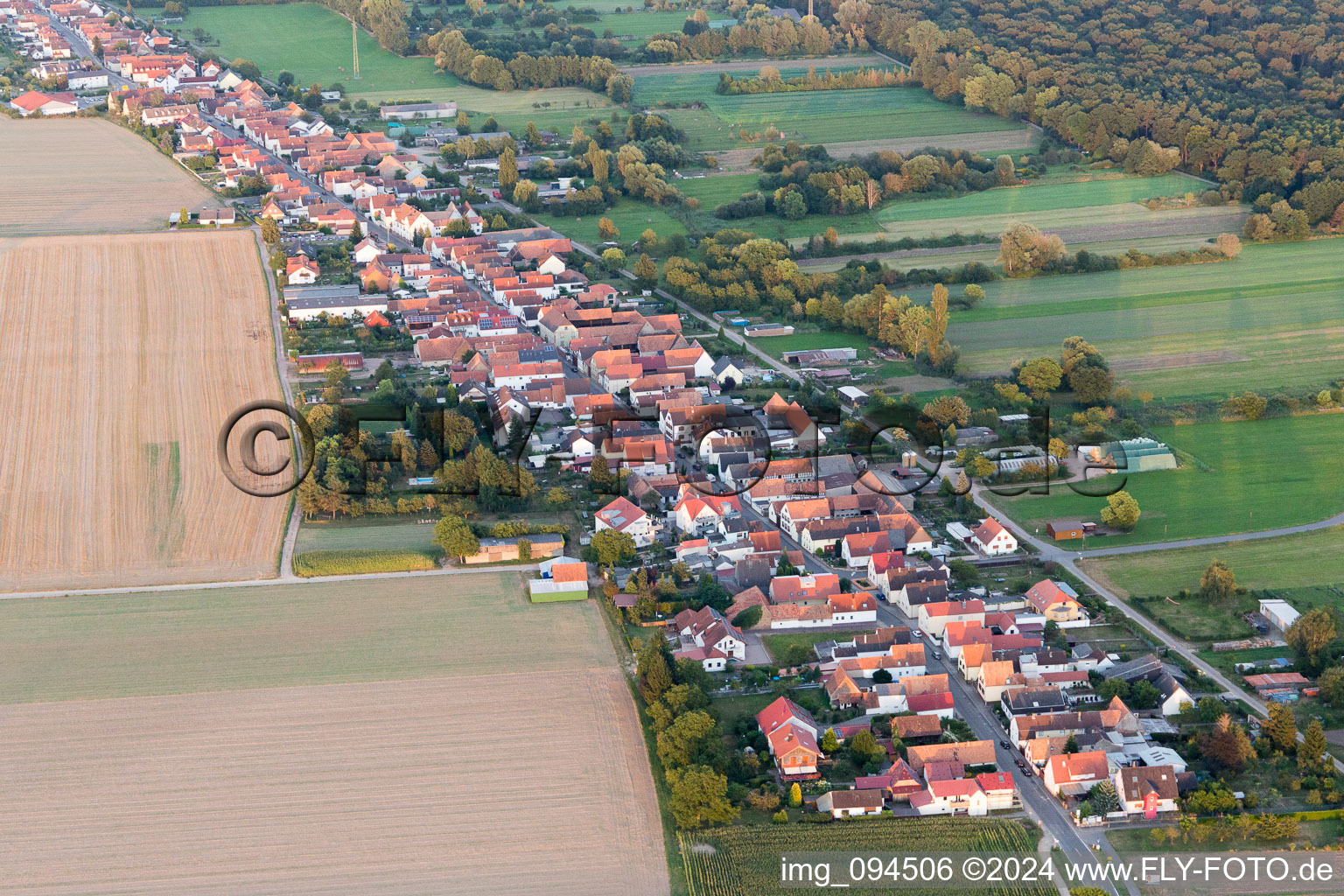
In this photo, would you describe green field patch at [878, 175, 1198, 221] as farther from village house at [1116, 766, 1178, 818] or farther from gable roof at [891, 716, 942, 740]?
village house at [1116, 766, 1178, 818]

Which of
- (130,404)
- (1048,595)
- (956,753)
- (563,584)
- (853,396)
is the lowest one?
(130,404)

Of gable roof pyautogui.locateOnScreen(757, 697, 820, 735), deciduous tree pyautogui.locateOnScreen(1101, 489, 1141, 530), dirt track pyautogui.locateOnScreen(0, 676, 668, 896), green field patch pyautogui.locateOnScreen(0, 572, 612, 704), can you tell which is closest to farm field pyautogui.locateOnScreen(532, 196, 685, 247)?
deciduous tree pyautogui.locateOnScreen(1101, 489, 1141, 530)

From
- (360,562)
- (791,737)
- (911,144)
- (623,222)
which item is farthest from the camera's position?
(911,144)

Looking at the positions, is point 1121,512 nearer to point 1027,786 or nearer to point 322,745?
point 1027,786

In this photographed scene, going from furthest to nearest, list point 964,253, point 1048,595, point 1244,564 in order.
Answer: point 964,253
point 1244,564
point 1048,595

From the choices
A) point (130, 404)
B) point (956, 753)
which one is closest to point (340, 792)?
point (956, 753)

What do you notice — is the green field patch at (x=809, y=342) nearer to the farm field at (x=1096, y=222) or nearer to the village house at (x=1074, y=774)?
the farm field at (x=1096, y=222)

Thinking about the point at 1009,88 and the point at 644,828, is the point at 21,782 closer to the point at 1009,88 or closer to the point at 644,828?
the point at 644,828

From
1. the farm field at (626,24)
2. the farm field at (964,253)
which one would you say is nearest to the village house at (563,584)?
the farm field at (964,253)
